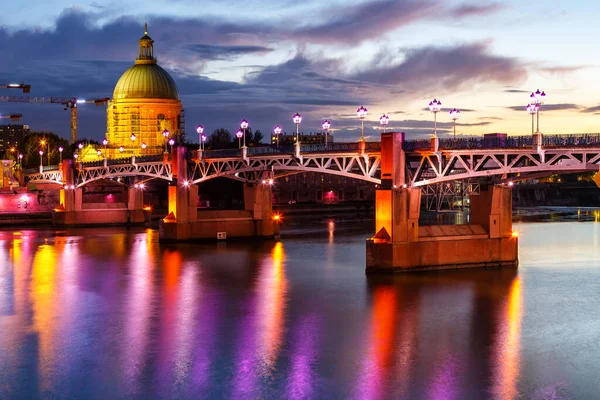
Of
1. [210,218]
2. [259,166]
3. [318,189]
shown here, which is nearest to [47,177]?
[318,189]

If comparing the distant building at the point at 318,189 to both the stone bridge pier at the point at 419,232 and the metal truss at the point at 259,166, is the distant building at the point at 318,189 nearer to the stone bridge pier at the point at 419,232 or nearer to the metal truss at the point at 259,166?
the metal truss at the point at 259,166

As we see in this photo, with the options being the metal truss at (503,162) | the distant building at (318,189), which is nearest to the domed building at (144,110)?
the distant building at (318,189)

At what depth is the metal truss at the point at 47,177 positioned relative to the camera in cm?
11438

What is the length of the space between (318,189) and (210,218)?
7340 cm

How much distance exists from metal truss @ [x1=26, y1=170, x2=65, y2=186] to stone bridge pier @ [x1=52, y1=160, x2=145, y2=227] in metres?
2.46

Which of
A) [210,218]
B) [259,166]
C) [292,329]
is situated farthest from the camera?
[210,218]

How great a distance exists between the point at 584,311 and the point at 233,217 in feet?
135

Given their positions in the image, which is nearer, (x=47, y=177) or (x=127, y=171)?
(x=127, y=171)

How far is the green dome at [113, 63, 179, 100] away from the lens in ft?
456

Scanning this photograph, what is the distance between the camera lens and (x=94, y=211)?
10600 centimetres

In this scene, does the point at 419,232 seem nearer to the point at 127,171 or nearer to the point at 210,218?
the point at 210,218

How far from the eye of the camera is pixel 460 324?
38781 mm

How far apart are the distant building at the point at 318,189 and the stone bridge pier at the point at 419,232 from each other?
86579mm

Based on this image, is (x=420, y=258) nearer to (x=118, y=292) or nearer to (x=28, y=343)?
(x=118, y=292)
